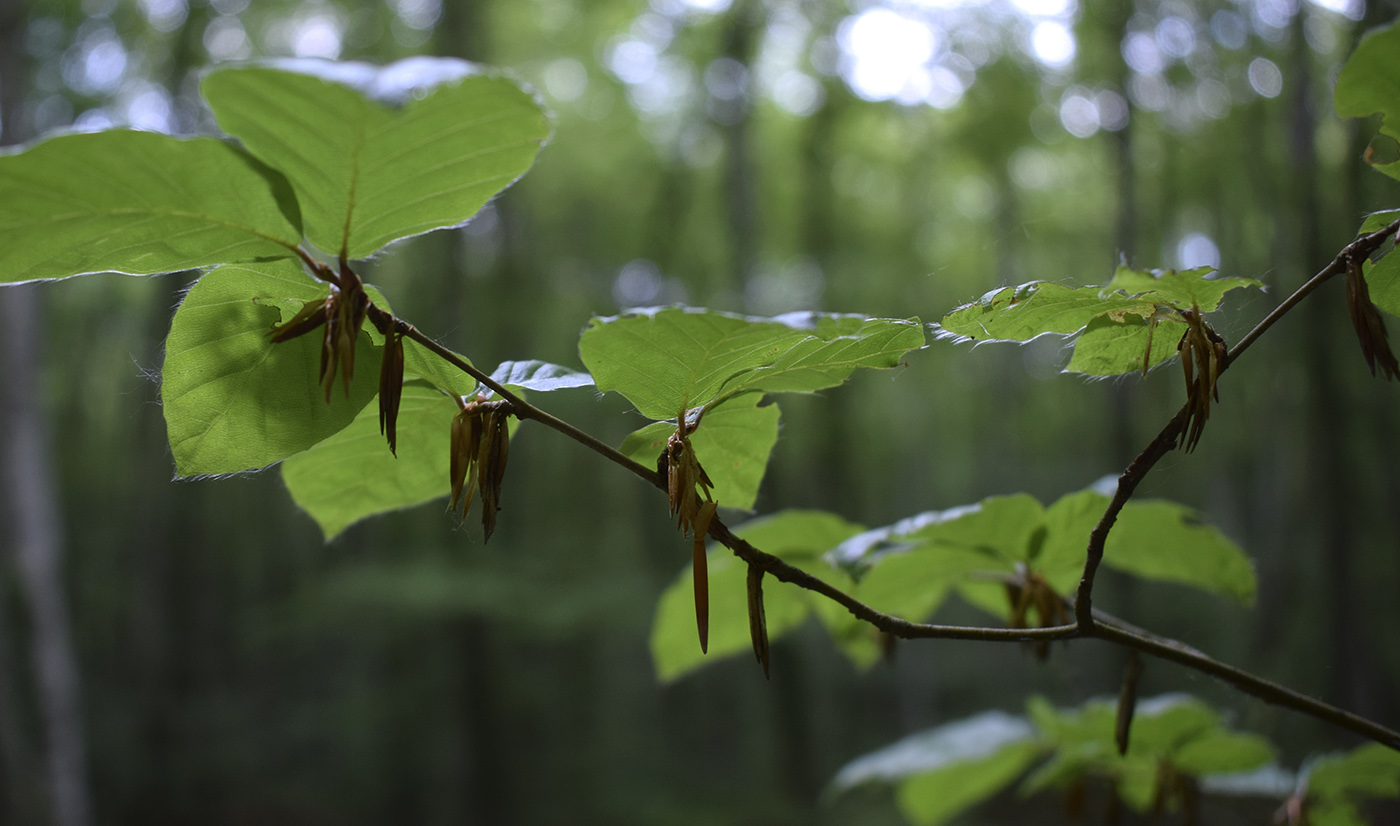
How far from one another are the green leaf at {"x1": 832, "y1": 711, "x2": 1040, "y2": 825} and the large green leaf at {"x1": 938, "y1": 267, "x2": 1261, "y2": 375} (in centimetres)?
57

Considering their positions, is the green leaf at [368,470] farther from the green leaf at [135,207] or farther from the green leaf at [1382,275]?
the green leaf at [1382,275]

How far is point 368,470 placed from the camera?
0.55 metres

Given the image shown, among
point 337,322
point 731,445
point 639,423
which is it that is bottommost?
point 639,423

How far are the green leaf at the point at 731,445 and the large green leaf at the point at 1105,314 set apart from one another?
0.46 feet

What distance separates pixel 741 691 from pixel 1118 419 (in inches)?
323

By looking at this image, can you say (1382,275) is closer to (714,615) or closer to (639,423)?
(714,615)

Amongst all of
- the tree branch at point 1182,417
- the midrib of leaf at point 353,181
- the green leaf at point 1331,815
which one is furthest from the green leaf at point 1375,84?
the green leaf at point 1331,815

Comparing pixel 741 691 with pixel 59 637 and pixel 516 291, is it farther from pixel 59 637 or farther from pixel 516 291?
pixel 59 637

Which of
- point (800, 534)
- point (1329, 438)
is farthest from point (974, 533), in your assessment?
point (1329, 438)

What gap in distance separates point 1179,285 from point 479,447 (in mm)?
398

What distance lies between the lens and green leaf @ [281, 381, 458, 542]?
518 millimetres

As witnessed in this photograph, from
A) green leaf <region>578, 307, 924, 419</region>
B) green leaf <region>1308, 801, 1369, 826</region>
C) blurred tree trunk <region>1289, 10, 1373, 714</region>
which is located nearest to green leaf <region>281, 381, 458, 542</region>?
green leaf <region>578, 307, 924, 419</region>

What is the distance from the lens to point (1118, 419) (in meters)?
4.61

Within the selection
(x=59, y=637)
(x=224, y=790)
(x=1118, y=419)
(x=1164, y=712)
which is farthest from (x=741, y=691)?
(x=1164, y=712)
